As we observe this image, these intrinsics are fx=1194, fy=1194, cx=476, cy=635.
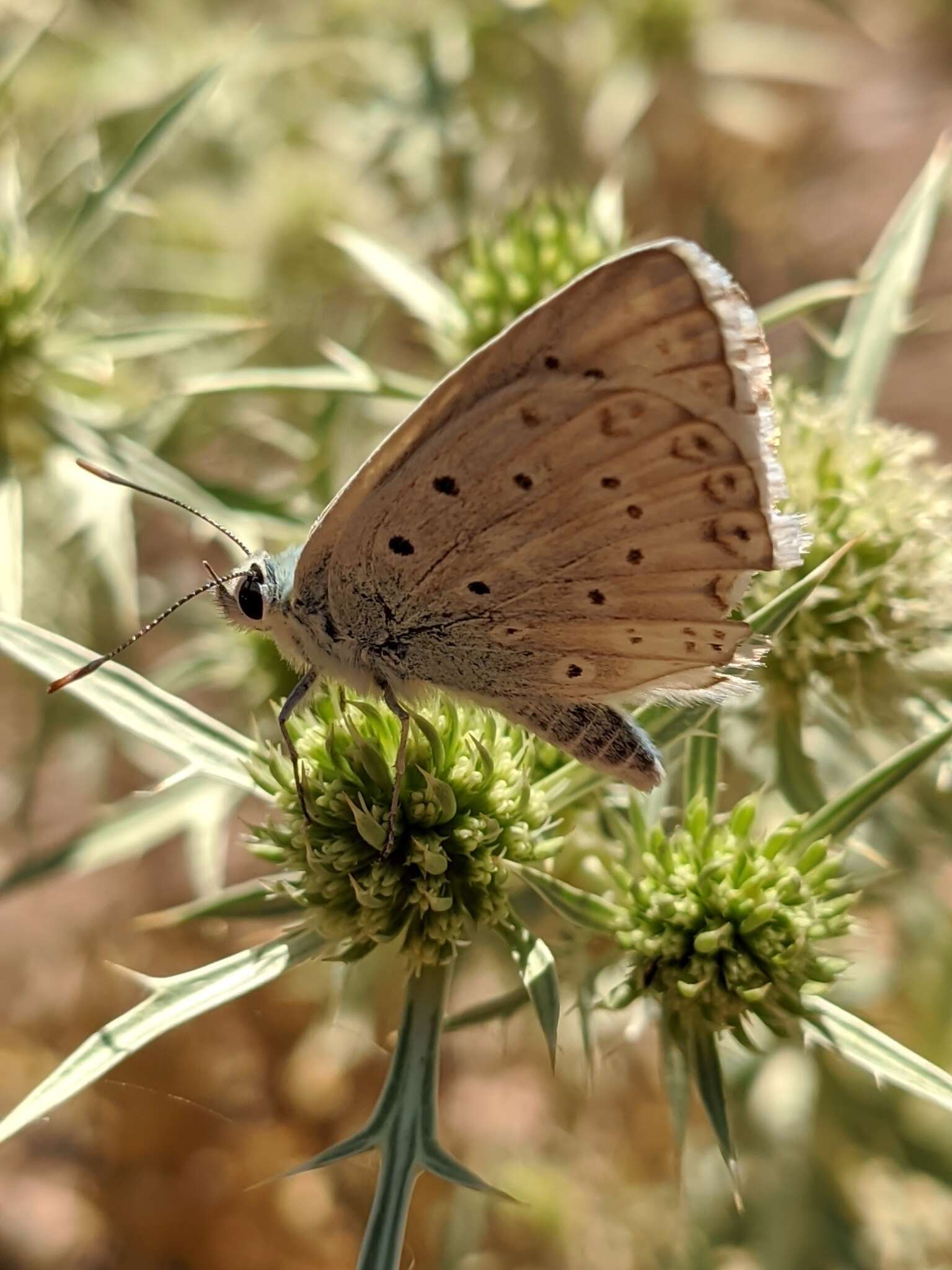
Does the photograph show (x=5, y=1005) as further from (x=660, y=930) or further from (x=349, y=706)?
(x=660, y=930)

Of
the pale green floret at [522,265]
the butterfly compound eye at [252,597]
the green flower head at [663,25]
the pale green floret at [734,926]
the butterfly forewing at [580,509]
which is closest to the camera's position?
the butterfly forewing at [580,509]

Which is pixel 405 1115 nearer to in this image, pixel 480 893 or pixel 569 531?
pixel 480 893

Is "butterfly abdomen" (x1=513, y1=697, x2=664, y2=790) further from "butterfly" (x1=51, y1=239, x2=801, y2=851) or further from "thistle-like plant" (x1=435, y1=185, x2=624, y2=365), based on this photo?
"thistle-like plant" (x1=435, y1=185, x2=624, y2=365)

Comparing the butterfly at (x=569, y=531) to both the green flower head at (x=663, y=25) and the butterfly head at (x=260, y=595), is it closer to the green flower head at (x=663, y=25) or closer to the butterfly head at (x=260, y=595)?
the butterfly head at (x=260, y=595)

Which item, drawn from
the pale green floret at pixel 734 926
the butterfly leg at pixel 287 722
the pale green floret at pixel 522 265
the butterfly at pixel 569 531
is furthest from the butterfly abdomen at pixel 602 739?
the pale green floret at pixel 522 265

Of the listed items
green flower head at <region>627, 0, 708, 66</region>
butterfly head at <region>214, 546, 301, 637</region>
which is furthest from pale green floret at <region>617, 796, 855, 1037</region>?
green flower head at <region>627, 0, 708, 66</region>

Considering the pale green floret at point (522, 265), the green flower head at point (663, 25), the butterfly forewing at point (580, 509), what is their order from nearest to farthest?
the butterfly forewing at point (580, 509) → the pale green floret at point (522, 265) → the green flower head at point (663, 25)

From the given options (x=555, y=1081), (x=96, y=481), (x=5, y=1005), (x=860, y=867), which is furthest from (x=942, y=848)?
(x=5, y=1005)

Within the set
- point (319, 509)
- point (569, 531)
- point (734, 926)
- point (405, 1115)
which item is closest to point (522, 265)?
point (319, 509)
